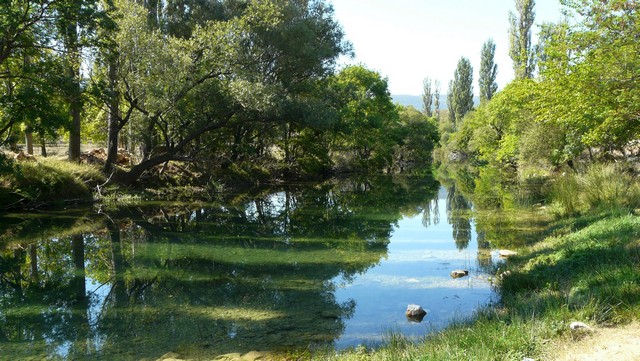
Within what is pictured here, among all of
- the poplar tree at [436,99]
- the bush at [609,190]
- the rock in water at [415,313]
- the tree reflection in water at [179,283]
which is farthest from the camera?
the poplar tree at [436,99]

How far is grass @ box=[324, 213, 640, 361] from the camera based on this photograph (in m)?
4.81

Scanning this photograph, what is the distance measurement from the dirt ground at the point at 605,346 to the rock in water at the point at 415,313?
10.6 ft

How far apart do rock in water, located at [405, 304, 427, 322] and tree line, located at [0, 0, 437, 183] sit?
15248 mm

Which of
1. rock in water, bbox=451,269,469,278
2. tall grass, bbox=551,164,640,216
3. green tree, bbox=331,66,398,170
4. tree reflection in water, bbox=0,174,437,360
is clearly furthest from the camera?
green tree, bbox=331,66,398,170

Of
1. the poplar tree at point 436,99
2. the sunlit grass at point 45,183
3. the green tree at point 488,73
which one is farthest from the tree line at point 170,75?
the poplar tree at point 436,99

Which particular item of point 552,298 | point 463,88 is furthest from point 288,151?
point 463,88

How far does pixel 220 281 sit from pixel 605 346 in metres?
7.66

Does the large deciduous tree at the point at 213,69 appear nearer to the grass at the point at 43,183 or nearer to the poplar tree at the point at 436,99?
the grass at the point at 43,183

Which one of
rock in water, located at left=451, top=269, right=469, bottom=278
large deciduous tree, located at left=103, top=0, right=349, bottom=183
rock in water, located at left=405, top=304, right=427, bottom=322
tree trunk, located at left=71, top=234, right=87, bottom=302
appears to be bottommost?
rock in water, located at left=405, top=304, right=427, bottom=322

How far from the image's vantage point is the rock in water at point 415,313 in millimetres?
Answer: 7855

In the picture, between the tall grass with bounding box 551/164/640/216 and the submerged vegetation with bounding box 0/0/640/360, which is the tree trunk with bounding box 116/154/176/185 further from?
the tall grass with bounding box 551/164/640/216

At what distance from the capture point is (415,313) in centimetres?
792

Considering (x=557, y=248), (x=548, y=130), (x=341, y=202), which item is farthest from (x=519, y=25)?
(x=557, y=248)

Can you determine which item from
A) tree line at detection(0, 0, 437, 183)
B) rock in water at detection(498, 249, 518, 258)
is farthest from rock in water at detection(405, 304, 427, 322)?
tree line at detection(0, 0, 437, 183)
